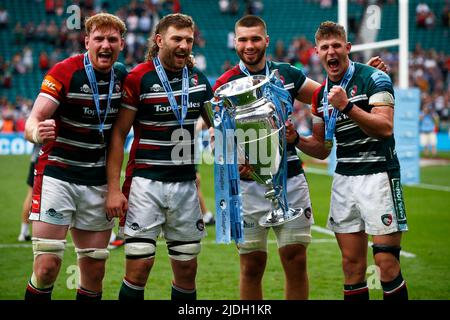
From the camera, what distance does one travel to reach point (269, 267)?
8.13 m

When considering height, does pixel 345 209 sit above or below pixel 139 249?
above

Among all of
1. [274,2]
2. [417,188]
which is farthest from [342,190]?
[274,2]

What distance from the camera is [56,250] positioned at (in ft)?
16.5

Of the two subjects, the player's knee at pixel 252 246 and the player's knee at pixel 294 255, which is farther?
the player's knee at pixel 252 246

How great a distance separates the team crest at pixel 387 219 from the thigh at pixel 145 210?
4.87 feet

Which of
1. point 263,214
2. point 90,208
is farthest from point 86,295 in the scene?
point 263,214

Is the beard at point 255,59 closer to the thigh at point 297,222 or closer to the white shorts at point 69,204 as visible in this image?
the thigh at point 297,222

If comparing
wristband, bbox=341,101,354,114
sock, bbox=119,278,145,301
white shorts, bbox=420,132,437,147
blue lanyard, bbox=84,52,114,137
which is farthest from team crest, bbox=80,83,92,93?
white shorts, bbox=420,132,437,147

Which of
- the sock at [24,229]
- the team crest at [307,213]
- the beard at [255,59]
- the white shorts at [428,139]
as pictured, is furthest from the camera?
the white shorts at [428,139]

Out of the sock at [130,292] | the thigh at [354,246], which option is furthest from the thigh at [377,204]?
the sock at [130,292]

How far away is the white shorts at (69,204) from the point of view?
5047 mm

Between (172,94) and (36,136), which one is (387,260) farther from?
(36,136)

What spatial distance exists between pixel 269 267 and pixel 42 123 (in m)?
4.09

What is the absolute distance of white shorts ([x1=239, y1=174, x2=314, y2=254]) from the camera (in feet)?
17.9
